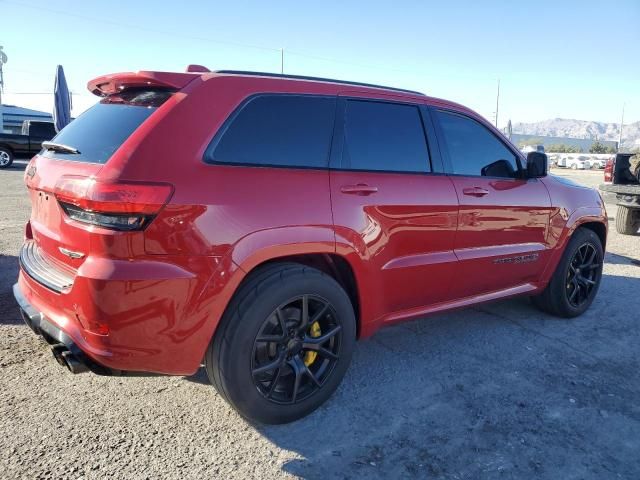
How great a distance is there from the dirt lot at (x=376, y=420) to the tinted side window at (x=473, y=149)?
4.56 ft

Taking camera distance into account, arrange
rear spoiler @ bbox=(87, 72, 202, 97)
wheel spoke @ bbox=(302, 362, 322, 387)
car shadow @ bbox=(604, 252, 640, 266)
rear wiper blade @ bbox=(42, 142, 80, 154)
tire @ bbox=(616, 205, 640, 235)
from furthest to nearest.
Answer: tire @ bbox=(616, 205, 640, 235), car shadow @ bbox=(604, 252, 640, 266), wheel spoke @ bbox=(302, 362, 322, 387), rear wiper blade @ bbox=(42, 142, 80, 154), rear spoiler @ bbox=(87, 72, 202, 97)

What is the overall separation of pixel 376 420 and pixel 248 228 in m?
1.33

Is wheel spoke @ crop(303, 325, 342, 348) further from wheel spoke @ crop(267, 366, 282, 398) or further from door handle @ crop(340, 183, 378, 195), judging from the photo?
door handle @ crop(340, 183, 378, 195)

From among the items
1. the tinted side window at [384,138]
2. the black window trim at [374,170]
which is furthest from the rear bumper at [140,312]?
the tinted side window at [384,138]

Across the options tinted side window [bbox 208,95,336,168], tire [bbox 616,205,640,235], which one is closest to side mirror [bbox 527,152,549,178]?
tinted side window [bbox 208,95,336,168]

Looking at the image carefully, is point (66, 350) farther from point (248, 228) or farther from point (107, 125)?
point (107, 125)

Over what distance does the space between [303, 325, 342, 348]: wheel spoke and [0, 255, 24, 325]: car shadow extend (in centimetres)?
251

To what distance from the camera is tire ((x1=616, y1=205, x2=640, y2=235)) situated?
913 centimetres

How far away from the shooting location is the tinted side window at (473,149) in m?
3.68

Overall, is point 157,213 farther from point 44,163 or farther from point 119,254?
point 44,163

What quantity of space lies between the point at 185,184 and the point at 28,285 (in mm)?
1210

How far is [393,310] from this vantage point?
333 centimetres

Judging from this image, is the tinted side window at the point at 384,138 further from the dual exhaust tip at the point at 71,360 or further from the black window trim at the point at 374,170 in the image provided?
the dual exhaust tip at the point at 71,360

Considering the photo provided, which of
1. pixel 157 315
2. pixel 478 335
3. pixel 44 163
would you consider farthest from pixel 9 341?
pixel 478 335
